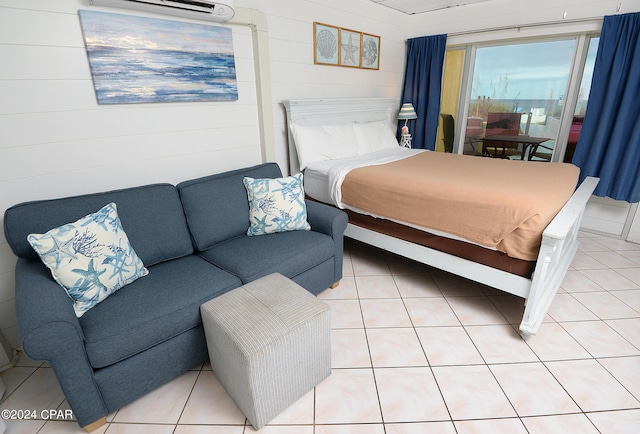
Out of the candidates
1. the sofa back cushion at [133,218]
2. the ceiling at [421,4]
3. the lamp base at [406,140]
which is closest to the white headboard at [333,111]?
the lamp base at [406,140]

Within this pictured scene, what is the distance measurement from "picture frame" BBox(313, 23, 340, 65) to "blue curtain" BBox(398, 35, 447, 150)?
49.9 inches

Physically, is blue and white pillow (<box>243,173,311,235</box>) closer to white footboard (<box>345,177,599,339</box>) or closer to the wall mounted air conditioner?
white footboard (<box>345,177,599,339</box>)

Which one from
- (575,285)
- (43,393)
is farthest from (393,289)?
(43,393)

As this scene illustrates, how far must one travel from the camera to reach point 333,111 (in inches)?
131

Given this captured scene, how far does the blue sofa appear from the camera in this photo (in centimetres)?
129

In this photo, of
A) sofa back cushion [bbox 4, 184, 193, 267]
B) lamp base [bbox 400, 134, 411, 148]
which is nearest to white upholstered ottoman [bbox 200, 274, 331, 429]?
sofa back cushion [bbox 4, 184, 193, 267]

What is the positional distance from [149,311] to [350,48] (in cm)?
319

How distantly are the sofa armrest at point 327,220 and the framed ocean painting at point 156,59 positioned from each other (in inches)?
45.0

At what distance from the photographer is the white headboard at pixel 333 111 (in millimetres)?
2983

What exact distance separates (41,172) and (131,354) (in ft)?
4.00

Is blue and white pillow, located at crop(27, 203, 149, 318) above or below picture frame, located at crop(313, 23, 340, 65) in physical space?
below

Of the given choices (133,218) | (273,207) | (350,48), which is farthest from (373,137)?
(133,218)

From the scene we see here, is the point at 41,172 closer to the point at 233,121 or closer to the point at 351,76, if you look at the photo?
the point at 233,121

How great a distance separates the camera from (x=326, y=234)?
2.28 meters
